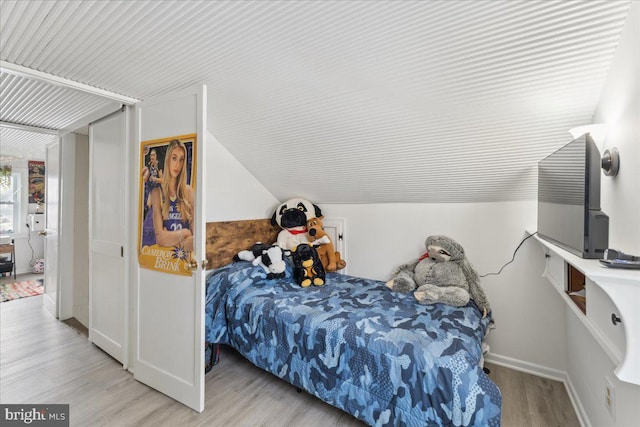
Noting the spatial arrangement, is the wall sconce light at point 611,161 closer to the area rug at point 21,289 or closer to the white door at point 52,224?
the white door at point 52,224

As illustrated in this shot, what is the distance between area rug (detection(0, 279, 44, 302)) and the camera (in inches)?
151

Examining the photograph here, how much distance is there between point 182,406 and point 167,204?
4.32ft

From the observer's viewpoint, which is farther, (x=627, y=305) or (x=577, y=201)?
(x=577, y=201)

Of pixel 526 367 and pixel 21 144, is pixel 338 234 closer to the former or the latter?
pixel 526 367

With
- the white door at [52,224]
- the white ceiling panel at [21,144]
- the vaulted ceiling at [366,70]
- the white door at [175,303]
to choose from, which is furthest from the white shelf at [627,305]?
the white ceiling panel at [21,144]

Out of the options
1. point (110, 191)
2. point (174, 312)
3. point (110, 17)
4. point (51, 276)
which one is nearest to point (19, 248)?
point (51, 276)

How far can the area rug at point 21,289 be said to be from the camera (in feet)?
12.6

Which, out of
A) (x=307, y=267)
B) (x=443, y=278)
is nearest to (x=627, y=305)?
(x=443, y=278)

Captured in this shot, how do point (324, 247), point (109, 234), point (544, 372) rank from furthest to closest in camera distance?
point (324, 247) < point (109, 234) < point (544, 372)

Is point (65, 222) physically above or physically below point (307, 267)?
above

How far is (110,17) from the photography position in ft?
4.38

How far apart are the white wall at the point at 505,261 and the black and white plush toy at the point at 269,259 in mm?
1085

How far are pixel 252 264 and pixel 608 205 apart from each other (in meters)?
2.35

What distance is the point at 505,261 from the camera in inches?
89.9
